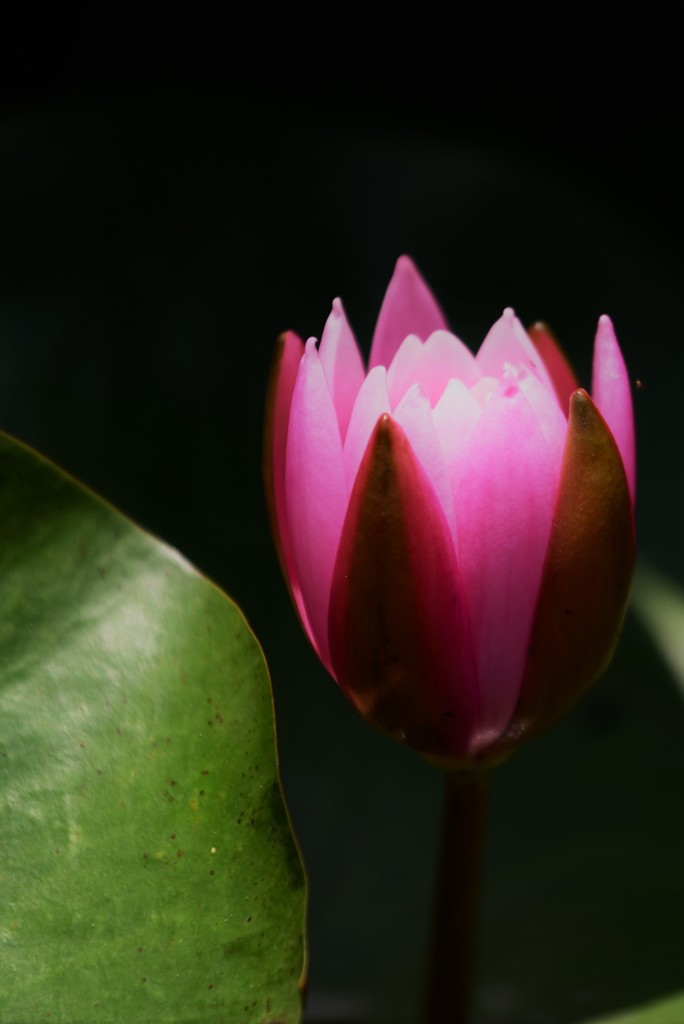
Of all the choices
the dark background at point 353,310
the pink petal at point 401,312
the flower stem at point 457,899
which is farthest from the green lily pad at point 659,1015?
the pink petal at point 401,312

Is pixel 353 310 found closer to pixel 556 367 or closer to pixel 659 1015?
pixel 556 367

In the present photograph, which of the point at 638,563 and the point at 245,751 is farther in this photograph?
the point at 638,563

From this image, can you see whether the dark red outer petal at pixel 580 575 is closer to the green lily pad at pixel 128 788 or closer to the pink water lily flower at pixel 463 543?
the pink water lily flower at pixel 463 543

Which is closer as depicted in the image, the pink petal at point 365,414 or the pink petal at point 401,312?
the pink petal at point 365,414

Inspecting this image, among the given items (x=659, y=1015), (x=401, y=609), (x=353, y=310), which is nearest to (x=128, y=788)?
(x=401, y=609)

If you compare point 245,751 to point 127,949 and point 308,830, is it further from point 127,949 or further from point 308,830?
point 308,830

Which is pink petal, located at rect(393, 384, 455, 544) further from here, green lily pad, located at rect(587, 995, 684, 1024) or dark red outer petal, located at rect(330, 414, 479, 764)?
green lily pad, located at rect(587, 995, 684, 1024)

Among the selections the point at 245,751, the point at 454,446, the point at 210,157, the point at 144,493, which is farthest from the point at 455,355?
the point at 210,157
